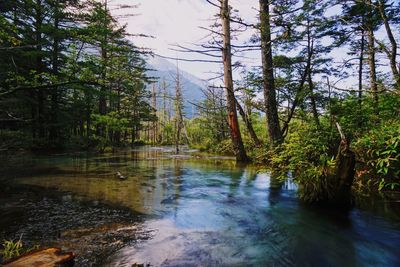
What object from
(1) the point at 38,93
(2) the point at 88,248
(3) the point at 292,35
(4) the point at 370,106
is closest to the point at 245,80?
(3) the point at 292,35

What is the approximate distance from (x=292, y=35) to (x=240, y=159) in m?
5.99

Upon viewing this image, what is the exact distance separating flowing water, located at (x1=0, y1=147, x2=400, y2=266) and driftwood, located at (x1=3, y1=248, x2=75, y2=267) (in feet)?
1.10

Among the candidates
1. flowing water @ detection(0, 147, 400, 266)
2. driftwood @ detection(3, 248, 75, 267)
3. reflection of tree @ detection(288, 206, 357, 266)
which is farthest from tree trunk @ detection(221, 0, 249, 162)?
driftwood @ detection(3, 248, 75, 267)

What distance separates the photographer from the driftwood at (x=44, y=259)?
100 inches

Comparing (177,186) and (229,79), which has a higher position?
(229,79)

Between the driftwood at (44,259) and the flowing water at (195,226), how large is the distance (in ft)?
1.10

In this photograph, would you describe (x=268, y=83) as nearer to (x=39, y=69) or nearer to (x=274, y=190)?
(x=274, y=190)

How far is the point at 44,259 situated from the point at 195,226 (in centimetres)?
243

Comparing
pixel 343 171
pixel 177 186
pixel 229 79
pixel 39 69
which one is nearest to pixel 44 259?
pixel 343 171

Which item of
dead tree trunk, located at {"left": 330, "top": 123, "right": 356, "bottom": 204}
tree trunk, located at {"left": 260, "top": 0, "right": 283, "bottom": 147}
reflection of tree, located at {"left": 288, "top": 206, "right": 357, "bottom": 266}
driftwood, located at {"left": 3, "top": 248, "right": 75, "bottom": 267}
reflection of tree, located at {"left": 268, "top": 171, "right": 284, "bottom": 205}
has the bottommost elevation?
reflection of tree, located at {"left": 288, "top": 206, "right": 357, "bottom": 266}

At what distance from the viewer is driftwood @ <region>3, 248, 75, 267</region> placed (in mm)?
2542

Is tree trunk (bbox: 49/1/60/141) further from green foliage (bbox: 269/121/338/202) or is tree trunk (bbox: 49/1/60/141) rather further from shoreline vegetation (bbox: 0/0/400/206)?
green foliage (bbox: 269/121/338/202)

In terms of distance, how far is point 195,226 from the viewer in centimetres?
454

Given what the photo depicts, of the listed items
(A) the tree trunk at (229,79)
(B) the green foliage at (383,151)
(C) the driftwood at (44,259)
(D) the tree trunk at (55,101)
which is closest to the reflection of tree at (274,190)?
(B) the green foliage at (383,151)
